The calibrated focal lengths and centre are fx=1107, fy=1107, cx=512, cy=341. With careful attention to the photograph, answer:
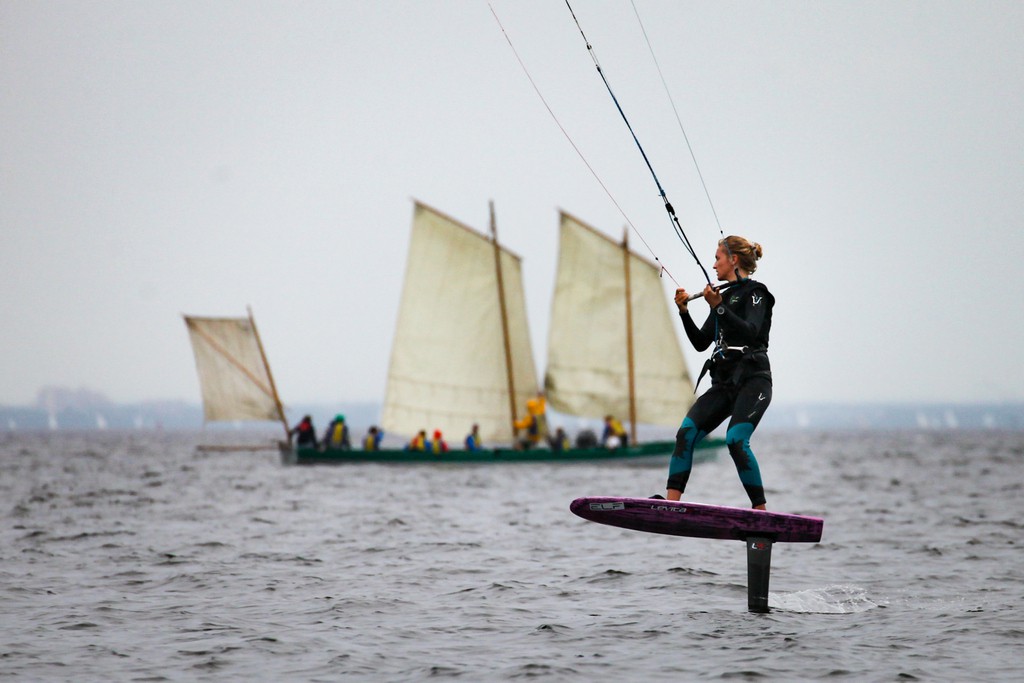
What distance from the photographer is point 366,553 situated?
2128cm

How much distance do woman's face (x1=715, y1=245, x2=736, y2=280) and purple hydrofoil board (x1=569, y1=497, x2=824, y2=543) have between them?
7.93 ft

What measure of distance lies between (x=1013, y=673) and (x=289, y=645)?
7.85 metres

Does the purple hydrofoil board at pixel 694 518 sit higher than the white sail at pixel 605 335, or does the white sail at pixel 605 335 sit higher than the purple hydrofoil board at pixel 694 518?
the white sail at pixel 605 335

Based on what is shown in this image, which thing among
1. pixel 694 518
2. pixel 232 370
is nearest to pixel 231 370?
pixel 232 370

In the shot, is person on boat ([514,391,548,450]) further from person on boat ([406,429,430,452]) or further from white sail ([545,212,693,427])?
person on boat ([406,429,430,452])

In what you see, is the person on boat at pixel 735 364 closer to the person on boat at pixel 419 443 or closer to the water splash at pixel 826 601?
the water splash at pixel 826 601

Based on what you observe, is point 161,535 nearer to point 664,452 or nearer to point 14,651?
point 14,651

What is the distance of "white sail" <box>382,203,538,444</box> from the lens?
5747 cm

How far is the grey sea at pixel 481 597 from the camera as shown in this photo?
38.8 feet

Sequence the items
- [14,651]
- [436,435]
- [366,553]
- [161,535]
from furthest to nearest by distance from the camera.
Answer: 1. [436,435]
2. [161,535]
3. [366,553]
4. [14,651]

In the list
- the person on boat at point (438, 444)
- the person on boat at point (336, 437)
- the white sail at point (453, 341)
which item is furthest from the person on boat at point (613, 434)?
the person on boat at point (336, 437)

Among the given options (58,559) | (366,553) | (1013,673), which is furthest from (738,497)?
(1013,673)

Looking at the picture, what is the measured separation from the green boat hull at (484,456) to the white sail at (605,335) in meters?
4.17

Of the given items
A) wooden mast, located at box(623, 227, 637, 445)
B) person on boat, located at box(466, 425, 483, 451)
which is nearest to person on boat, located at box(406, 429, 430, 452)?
person on boat, located at box(466, 425, 483, 451)
